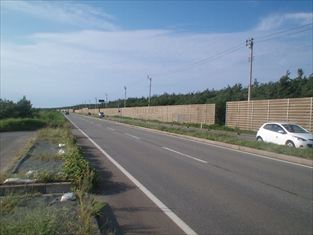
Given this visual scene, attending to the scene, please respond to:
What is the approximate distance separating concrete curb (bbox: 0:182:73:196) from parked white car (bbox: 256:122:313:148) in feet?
50.4

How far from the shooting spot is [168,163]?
16.5 m

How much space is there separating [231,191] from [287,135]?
1394 centimetres

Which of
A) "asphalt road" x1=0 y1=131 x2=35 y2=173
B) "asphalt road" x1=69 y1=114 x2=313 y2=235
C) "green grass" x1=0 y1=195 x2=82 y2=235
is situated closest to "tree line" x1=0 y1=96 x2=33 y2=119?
"asphalt road" x1=0 y1=131 x2=35 y2=173

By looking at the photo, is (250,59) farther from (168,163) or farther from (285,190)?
(285,190)

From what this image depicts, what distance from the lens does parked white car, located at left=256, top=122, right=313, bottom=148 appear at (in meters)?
23.0

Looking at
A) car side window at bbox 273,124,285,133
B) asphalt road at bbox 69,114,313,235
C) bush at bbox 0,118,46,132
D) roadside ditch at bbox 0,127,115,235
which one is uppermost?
car side window at bbox 273,124,285,133

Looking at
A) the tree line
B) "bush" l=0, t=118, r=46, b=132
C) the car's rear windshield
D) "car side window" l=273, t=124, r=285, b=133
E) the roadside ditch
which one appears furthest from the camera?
the tree line

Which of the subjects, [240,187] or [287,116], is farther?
[287,116]

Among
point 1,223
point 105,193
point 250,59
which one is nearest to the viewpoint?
point 1,223

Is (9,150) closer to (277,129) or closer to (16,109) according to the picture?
(277,129)

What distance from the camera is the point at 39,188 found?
1016 cm

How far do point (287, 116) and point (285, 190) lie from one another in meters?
28.0

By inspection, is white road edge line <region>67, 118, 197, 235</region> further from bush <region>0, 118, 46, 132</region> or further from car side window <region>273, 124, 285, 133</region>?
bush <region>0, 118, 46, 132</region>

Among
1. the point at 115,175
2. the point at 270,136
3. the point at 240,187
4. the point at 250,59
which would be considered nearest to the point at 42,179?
the point at 115,175
